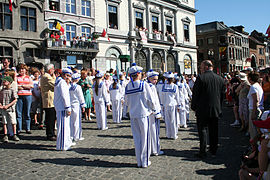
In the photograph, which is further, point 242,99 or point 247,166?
point 242,99

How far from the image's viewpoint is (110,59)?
2673 centimetres

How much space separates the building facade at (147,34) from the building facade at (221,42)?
16419 millimetres

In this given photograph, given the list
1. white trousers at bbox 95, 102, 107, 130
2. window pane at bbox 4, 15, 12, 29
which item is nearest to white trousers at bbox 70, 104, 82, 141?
white trousers at bbox 95, 102, 107, 130

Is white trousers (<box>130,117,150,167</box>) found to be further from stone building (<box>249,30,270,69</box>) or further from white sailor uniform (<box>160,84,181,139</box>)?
stone building (<box>249,30,270,69</box>)

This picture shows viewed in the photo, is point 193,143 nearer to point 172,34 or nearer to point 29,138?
point 29,138

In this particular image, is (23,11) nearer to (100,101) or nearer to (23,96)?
(23,96)

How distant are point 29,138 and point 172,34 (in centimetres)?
3127

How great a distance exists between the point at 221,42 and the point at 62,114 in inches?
2055

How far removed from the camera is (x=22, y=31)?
65.7 feet

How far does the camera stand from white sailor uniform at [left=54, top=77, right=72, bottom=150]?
6.15m

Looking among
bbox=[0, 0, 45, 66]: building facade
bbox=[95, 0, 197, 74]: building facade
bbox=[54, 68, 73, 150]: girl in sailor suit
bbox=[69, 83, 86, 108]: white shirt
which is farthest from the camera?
bbox=[95, 0, 197, 74]: building facade

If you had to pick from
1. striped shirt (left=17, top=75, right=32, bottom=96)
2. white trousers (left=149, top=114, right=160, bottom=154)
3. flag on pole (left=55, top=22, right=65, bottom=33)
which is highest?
flag on pole (left=55, top=22, right=65, bottom=33)

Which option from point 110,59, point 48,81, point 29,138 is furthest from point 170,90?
point 110,59

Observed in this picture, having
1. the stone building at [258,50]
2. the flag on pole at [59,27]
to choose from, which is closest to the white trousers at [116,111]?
the flag on pole at [59,27]
